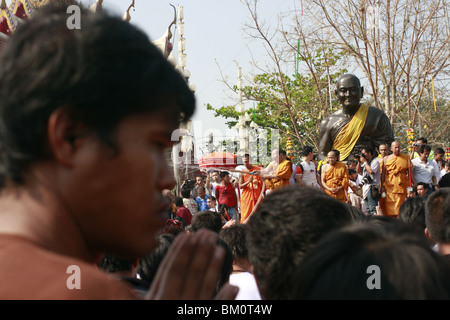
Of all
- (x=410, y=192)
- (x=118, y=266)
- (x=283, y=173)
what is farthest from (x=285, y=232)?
(x=410, y=192)

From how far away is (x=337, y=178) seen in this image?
9.52 metres

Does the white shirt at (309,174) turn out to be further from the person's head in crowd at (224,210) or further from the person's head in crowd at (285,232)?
the person's head in crowd at (285,232)

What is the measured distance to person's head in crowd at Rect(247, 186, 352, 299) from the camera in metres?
1.79

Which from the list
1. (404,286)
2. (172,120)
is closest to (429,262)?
(404,286)

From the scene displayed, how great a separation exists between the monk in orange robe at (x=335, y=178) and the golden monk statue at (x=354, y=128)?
5.61 ft

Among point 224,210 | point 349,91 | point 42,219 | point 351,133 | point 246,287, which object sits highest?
point 349,91

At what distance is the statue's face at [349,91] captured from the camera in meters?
10.7

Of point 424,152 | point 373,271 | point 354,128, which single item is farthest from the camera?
point 354,128

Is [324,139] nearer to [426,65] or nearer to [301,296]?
[426,65]

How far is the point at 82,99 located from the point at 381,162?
9.15 meters

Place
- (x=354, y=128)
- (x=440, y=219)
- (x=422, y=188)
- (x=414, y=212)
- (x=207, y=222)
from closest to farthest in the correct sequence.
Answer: (x=440, y=219)
(x=414, y=212)
(x=207, y=222)
(x=422, y=188)
(x=354, y=128)

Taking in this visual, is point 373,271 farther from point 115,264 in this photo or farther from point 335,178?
point 335,178

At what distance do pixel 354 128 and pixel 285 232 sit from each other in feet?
32.0

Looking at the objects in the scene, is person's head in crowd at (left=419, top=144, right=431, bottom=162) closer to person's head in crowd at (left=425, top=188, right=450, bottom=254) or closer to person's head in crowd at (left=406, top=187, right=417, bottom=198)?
person's head in crowd at (left=406, top=187, right=417, bottom=198)
